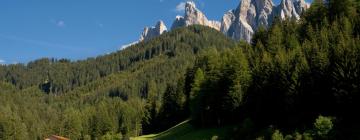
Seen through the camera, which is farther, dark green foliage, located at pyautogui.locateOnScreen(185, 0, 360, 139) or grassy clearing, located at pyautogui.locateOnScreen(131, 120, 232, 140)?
grassy clearing, located at pyautogui.locateOnScreen(131, 120, 232, 140)

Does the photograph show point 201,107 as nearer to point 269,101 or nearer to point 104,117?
point 269,101

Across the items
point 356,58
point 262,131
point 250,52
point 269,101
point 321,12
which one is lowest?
Answer: point 262,131

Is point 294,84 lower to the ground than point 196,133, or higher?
higher

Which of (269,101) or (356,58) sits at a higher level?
(356,58)

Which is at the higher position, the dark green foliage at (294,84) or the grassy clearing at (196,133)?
the dark green foliage at (294,84)

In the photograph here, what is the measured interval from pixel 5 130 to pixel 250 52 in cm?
10323

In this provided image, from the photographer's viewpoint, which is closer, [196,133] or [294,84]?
[294,84]

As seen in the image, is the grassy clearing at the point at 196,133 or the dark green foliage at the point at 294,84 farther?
the grassy clearing at the point at 196,133

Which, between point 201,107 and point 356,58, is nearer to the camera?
point 356,58

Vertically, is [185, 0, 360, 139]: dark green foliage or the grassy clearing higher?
[185, 0, 360, 139]: dark green foliage

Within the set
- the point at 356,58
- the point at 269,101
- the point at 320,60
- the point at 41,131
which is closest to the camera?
the point at 356,58

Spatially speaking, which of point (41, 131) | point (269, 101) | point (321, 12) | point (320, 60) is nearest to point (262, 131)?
point (269, 101)

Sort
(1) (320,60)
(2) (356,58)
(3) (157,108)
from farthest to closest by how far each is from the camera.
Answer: (3) (157,108) → (1) (320,60) → (2) (356,58)

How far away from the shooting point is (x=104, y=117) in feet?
511
